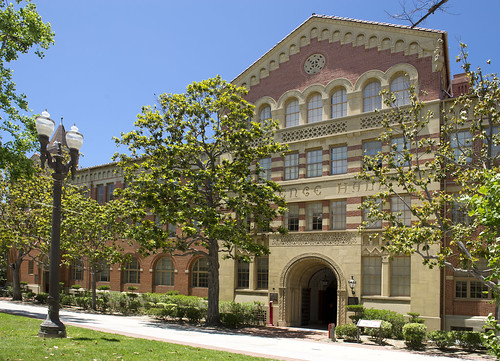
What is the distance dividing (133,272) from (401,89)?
24561 millimetres

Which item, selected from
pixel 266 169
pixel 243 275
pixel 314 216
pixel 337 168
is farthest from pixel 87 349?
pixel 266 169

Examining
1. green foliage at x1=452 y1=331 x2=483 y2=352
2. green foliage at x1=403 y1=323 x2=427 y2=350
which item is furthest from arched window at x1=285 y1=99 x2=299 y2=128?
green foliage at x1=452 y1=331 x2=483 y2=352

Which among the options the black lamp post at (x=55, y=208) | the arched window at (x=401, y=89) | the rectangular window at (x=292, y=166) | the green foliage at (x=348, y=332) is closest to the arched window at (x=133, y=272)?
the rectangular window at (x=292, y=166)

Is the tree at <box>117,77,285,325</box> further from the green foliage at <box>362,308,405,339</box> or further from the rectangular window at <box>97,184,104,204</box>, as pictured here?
the rectangular window at <box>97,184,104,204</box>

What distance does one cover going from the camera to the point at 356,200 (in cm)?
2759

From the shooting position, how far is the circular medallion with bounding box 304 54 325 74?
99.7ft

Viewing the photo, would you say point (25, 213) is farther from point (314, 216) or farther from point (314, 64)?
point (314, 64)

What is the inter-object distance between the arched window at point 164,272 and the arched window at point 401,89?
784 inches

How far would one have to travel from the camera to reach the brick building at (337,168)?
84.5 feet

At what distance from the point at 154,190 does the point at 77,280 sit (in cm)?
2315

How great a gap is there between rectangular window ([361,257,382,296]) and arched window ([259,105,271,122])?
10.6m

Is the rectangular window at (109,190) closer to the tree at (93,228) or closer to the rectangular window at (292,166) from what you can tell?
the tree at (93,228)

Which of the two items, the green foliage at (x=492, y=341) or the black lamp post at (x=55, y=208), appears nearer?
the green foliage at (x=492, y=341)

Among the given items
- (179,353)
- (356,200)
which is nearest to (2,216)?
(356,200)
